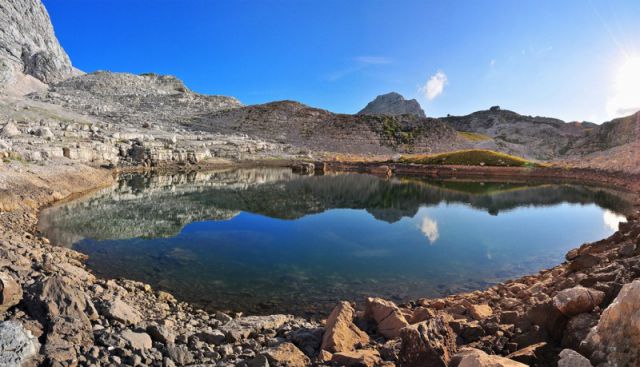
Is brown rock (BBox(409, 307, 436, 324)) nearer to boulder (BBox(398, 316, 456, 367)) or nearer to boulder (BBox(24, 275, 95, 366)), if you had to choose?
boulder (BBox(398, 316, 456, 367))

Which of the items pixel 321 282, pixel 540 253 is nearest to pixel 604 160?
pixel 540 253

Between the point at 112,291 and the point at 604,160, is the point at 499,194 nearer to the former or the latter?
the point at 604,160

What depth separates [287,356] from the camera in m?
6.09

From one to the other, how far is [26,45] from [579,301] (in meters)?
139

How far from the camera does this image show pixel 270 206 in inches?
1209

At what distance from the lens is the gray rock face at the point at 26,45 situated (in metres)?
96.4

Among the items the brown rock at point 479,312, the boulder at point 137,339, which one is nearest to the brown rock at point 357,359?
the brown rock at point 479,312

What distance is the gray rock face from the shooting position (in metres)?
96.4

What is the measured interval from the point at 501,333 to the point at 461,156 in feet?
232

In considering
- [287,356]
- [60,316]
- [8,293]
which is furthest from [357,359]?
[8,293]

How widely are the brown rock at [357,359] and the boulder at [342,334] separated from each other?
0.35 metres

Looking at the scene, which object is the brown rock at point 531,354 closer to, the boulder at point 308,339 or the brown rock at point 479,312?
the brown rock at point 479,312

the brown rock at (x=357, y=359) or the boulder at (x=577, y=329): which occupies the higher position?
the boulder at (x=577, y=329)

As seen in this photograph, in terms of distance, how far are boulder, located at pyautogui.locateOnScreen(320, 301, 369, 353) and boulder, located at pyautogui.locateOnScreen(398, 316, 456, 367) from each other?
1.43 metres
